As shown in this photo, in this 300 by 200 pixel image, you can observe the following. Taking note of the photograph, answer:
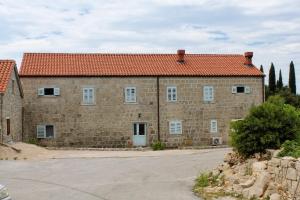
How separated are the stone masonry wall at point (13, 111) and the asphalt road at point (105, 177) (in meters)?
6.03

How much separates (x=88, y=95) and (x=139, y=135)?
4.54 metres

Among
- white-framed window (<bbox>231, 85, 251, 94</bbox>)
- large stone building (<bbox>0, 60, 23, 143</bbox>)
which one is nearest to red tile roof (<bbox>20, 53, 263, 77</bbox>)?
white-framed window (<bbox>231, 85, 251, 94</bbox>)

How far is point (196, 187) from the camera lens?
1652cm

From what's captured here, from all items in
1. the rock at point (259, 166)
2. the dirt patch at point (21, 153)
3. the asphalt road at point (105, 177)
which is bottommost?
the asphalt road at point (105, 177)

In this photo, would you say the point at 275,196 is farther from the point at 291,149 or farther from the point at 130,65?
the point at 130,65

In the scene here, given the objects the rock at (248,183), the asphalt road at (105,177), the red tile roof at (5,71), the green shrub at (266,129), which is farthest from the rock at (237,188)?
the red tile roof at (5,71)

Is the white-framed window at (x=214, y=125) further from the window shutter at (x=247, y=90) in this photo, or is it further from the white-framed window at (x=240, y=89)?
the window shutter at (x=247, y=90)

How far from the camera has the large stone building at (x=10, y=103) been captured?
29380mm

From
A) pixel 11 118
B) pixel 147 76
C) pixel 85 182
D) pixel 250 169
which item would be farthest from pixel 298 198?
pixel 147 76

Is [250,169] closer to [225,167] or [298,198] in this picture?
[225,167]

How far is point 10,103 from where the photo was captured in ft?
103

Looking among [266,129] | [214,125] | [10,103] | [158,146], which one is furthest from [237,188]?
[214,125]

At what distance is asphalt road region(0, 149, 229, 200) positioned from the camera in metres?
15.5

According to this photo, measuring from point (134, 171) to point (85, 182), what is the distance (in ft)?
10.7
